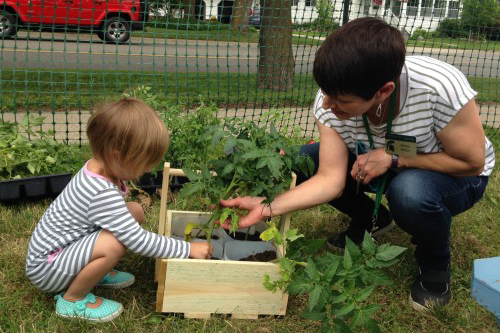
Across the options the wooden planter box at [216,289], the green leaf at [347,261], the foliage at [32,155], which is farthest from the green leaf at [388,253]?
the foliage at [32,155]

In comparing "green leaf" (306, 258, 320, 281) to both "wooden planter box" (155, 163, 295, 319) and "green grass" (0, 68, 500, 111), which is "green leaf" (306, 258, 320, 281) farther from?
"green grass" (0, 68, 500, 111)

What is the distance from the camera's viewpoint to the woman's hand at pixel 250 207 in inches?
84.0

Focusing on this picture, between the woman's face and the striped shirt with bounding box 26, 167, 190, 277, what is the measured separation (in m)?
0.75

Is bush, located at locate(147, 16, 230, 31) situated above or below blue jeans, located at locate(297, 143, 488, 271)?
above

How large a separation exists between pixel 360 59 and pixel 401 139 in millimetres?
503

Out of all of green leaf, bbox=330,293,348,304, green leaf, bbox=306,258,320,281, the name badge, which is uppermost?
the name badge

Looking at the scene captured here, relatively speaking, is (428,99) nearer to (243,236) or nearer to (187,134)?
(243,236)

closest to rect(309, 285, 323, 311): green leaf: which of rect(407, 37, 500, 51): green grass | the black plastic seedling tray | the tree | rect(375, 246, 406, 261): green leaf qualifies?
rect(375, 246, 406, 261): green leaf

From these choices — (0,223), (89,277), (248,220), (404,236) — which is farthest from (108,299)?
(404,236)

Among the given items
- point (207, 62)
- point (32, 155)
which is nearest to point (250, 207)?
point (32, 155)

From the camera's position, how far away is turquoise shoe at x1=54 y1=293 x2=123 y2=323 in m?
2.07

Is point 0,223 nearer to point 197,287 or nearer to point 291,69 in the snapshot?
point 197,287

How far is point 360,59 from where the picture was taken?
6.12 feet

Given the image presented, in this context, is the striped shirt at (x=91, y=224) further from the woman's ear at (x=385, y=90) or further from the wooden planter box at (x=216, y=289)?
the woman's ear at (x=385, y=90)
